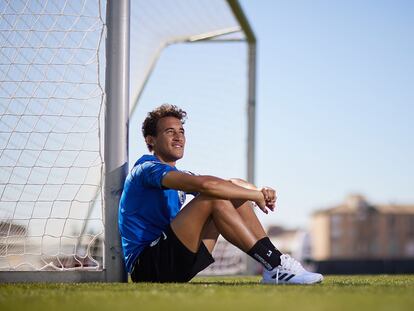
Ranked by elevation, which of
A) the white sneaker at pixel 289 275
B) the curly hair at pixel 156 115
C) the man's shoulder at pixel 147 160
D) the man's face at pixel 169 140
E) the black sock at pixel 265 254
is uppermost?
the curly hair at pixel 156 115

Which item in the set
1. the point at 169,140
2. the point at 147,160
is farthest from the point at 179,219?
the point at 169,140

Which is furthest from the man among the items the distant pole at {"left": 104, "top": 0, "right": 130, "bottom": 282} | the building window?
the building window

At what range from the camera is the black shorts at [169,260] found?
411 cm

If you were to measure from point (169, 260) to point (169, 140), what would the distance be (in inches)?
28.9

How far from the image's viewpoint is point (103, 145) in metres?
4.68

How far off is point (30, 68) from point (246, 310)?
300cm

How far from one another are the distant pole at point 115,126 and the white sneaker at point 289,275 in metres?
1.02

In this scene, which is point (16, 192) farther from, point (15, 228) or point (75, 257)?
point (75, 257)

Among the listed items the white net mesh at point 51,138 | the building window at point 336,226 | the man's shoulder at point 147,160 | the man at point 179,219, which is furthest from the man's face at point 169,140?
the building window at point 336,226

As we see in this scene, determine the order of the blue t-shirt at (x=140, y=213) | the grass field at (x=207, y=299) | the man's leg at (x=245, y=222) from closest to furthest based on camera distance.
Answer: the grass field at (x=207, y=299) → the man's leg at (x=245, y=222) → the blue t-shirt at (x=140, y=213)

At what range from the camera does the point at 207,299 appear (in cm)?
283

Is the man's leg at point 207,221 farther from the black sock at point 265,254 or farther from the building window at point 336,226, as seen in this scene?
the building window at point 336,226

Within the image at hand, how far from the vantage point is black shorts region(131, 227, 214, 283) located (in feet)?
13.5

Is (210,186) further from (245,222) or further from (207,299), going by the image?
(207,299)
